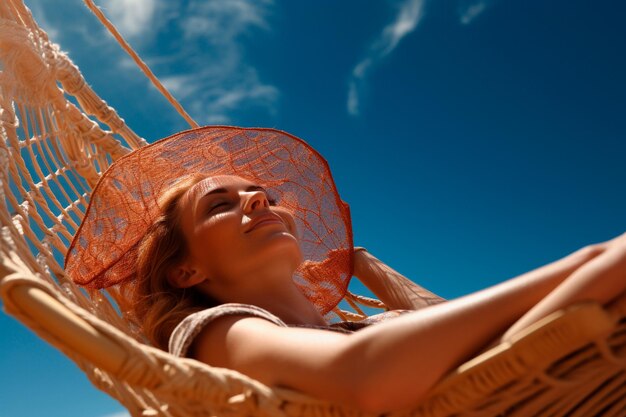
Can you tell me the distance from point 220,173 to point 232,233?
334 millimetres

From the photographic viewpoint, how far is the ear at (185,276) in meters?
1.03

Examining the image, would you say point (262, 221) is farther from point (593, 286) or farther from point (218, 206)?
point (593, 286)

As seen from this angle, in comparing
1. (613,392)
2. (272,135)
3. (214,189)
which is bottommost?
(613,392)

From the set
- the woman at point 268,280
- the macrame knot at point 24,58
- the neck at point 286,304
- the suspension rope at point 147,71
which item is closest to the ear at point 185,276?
the woman at point 268,280

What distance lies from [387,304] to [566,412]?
891mm

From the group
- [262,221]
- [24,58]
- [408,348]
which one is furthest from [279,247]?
[24,58]

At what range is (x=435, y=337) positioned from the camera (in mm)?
484

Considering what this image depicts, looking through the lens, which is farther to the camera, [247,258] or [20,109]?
[20,109]

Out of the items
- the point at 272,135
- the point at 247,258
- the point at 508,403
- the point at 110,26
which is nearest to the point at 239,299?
the point at 247,258

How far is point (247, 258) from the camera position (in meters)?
0.96

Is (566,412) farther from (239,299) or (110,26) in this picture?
(110,26)

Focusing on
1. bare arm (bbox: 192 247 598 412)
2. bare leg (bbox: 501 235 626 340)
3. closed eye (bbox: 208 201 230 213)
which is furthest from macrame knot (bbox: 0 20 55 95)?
bare leg (bbox: 501 235 626 340)

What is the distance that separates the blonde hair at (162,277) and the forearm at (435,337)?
1.82ft

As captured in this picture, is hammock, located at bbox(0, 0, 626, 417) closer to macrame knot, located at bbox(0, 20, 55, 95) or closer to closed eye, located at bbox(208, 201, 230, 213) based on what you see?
closed eye, located at bbox(208, 201, 230, 213)
